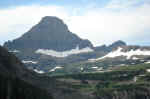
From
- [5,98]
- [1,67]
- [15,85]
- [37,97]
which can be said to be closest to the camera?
[5,98]

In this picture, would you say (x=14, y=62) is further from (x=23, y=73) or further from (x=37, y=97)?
(x=37, y=97)

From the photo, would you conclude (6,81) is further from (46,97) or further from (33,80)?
(33,80)

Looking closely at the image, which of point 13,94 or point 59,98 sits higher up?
point 13,94

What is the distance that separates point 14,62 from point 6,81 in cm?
9412

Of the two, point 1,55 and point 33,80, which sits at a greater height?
point 1,55

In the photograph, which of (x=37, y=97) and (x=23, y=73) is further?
(x=23, y=73)

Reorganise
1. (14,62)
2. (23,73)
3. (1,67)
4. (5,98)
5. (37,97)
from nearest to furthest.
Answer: (5,98)
(37,97)
(1,67)
(14,62)
(23,73)

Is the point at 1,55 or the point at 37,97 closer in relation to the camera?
the point at 37,97

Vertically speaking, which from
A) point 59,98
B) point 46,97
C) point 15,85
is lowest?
point 59,98

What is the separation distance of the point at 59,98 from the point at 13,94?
116 m

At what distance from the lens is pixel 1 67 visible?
5689 inches

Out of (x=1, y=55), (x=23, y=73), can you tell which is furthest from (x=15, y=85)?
(x=23, y=73)

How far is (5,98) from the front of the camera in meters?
75.2

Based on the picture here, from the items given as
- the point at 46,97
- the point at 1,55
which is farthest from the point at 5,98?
the point at 1,55
